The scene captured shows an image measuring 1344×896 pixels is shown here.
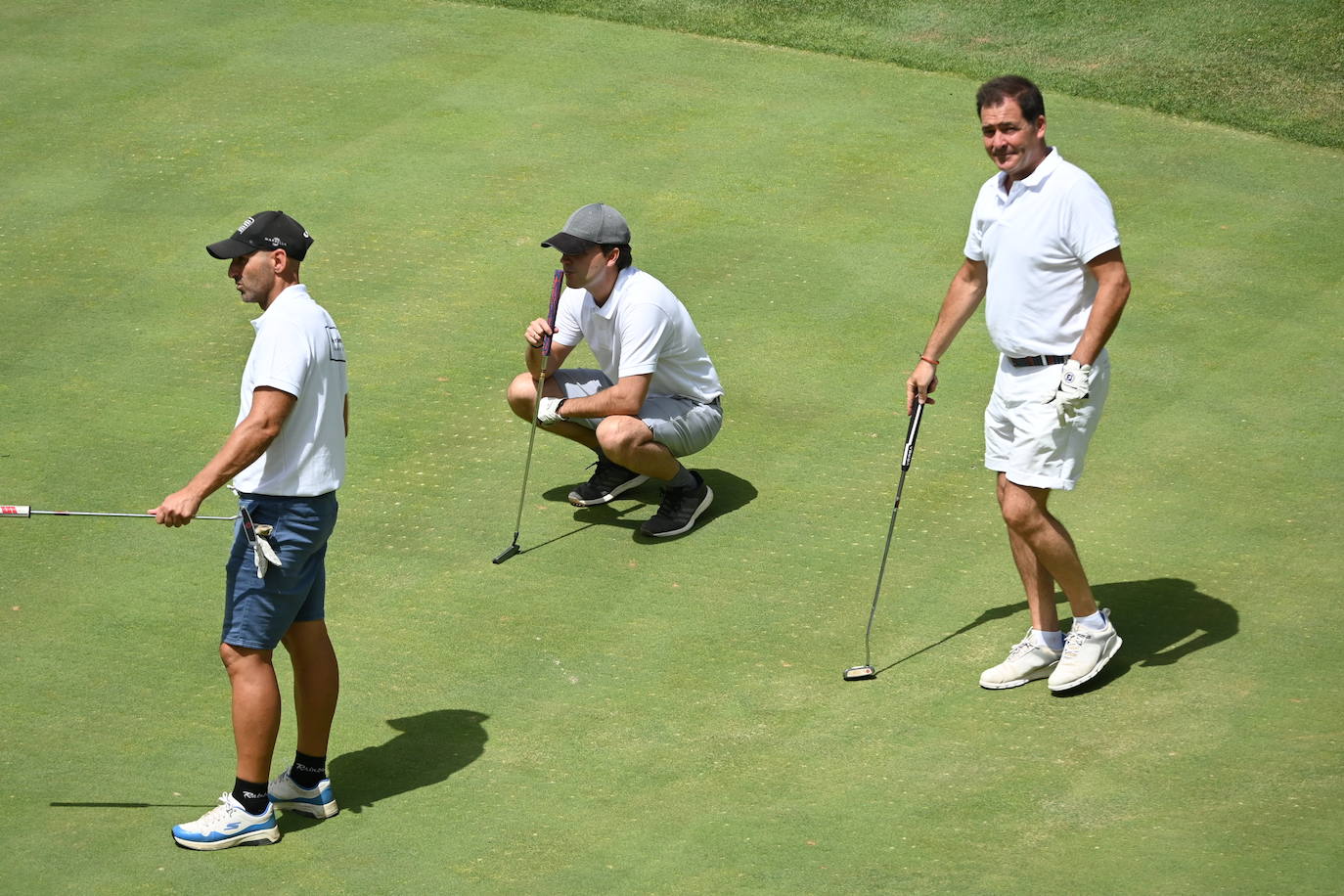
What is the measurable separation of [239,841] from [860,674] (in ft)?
7.23

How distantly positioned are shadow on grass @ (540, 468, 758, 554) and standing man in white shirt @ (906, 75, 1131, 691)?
5.48 feet

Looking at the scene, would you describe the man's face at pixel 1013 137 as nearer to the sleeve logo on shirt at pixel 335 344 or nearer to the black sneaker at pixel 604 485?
the sleeve logo on shirt at pixel 335 344

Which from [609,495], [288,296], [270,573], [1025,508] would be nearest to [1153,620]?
[1025,508]

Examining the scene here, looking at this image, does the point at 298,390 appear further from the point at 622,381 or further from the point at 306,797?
the point at 622,381

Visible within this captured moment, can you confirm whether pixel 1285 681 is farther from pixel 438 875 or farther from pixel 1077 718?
pixel 438 875

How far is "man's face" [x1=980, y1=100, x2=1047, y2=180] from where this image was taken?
5363 mm

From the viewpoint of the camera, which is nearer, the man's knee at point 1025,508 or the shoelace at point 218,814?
the shoelace at point 218,814

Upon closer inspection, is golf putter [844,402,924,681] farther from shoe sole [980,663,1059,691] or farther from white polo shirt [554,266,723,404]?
white polo shirt [554,266,723,404]

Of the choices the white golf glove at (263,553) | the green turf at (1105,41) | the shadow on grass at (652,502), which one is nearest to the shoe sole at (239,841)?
the white golf glove at (263,553)

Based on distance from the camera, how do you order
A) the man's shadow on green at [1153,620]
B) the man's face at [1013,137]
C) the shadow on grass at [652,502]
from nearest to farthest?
the man's face at [1013,137] → the man's shadow on green at [1153,620] → the shadow on grass at [652,502]

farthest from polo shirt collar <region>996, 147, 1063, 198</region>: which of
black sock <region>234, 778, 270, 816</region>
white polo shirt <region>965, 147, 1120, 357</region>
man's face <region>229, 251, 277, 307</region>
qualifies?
black sock <region>234, 778, 270, 816</region>

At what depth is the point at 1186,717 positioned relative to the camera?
18.1 ft

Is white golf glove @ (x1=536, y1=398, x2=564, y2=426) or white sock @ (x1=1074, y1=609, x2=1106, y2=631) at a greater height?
white golf glove @ (x1=536, y1=398, x2=564, y2=426)

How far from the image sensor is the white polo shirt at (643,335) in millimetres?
6719
